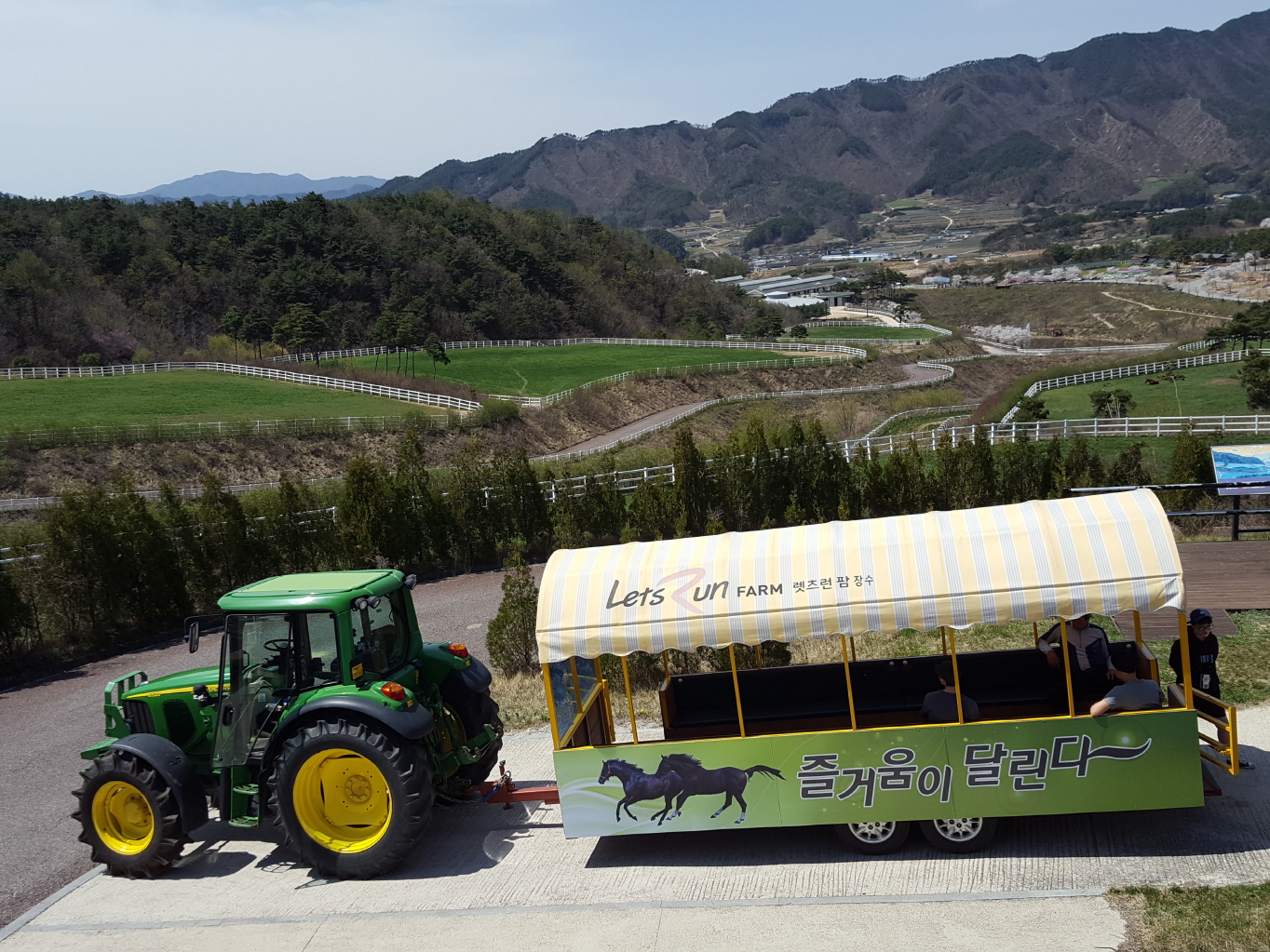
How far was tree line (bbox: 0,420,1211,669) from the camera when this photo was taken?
1825 cm

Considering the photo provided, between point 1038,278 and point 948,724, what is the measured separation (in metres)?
184

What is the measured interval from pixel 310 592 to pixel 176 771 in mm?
1960

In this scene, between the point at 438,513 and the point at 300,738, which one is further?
the point at 438,513

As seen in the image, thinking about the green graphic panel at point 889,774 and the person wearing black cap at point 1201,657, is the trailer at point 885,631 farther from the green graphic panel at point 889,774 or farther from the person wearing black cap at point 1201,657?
the person wearing black cap at point 1201,657

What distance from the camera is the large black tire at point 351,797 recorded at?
8.00 m

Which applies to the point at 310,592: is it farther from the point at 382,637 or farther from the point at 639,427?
the point at 639,427

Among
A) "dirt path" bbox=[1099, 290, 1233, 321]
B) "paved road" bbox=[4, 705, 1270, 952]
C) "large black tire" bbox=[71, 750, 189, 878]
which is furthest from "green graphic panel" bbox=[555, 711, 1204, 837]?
"dirt path" bbox=[1099, 290, 1233, 321]

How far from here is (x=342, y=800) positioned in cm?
833

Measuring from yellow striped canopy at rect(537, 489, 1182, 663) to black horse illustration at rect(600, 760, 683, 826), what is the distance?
40.2 inches

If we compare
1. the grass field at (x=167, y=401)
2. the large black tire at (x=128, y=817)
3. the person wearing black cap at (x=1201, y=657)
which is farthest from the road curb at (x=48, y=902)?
the grass field at (x=167, y=401)

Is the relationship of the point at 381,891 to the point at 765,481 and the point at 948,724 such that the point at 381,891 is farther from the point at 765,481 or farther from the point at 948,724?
the point at 765,481

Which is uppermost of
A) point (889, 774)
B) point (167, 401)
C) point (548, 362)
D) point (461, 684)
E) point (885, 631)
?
point (167, 401)

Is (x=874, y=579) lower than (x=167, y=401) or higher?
lower

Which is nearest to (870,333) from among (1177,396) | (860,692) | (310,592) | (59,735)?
(1177,396)
